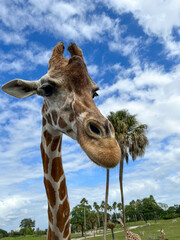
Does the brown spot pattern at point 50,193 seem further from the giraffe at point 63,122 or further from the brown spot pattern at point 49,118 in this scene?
the brown spot pattern at point 49,118

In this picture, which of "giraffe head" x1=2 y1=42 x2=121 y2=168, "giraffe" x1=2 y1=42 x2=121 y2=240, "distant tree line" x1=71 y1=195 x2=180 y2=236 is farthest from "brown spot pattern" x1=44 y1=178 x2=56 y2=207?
"distant tree line" x1=71 y1=195 x2=180 y2=236

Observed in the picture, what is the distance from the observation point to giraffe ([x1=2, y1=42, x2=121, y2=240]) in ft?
7.00

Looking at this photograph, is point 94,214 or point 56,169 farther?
point 94,214

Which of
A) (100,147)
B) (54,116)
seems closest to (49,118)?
(54,116)

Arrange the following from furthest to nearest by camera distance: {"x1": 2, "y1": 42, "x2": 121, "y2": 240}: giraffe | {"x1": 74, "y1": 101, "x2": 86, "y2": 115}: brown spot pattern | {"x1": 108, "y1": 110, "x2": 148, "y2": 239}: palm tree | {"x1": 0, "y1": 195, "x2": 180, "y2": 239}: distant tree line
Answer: {"x1": 0, "y1": 195, "x2": 180, "y2": 239}: distant tree line, {"x1": 108, "y1": 110, "x2": 148, "y2": 239}: palm tree, {"x1": 74, "y1": 101, "x2": 86, "y2": 115}: brown spot pattern, {"x1": 2, "y1": 42, "x2": 121, "y2": 240}: giraffe

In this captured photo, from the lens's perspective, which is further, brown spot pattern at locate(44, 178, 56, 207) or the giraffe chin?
brown spot pattern at locate(44, 178, 56, 207)

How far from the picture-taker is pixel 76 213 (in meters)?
58.5

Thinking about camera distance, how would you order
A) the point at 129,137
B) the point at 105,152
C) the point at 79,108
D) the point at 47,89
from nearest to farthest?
the point at 105,152
the point at 79,108
the point at 47,89
the point at 129,137

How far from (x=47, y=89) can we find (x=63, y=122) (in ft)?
1.82

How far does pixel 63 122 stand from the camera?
2.94 m

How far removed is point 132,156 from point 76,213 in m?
Answer: 45.5

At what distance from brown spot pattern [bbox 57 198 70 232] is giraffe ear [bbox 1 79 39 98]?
184 cm

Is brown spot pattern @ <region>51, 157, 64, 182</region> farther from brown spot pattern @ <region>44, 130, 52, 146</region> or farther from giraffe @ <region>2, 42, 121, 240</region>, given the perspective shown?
brown spot pattern @ <region>44, 130, 52, 146</region>

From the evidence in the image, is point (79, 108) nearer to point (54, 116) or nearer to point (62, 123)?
point (62, 123)
